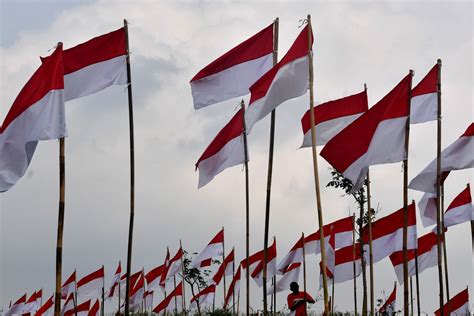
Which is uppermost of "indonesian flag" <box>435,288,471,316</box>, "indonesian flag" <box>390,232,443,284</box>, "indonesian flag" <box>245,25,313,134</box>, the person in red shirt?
"indonesian flag" <box>245,25,313,134</box>

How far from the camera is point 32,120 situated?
17.5 m

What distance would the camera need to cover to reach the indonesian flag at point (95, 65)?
1950 centimetres

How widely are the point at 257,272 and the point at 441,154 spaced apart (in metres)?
17.3

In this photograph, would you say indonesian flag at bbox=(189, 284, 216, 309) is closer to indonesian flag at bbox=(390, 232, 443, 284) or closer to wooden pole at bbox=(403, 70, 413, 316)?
indonesian flag at bbox=(390, 232, 443, 284)

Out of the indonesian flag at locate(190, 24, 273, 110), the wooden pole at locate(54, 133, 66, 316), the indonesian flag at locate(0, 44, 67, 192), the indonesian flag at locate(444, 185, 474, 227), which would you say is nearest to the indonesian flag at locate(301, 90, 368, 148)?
the indonesian flag at locate(190, 24, 273, 110)

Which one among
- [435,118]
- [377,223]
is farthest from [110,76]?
[377,223]

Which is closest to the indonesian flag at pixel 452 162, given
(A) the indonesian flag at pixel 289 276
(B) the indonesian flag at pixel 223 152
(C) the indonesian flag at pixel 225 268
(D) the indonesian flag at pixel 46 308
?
(B) the indonesian flag at pixel 223 152

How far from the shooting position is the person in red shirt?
21266 millimetres

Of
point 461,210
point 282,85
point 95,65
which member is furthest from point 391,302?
point 282,85

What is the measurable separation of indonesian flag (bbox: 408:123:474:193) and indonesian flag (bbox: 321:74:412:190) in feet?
11.3

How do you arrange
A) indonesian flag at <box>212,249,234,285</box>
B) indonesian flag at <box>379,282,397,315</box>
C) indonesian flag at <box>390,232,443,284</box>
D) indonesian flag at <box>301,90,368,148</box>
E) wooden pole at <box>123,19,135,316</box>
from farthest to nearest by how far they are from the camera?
indonesian flag at <box>212,249,234,285</box>, indonesian flag at <box>379,282,397,315</box>, indonesian flag at <box>390,232,443,284</box>, indonesian flag at <box>301,90,368,148</box>, wooden pole at <box>123,19,135,316</box>

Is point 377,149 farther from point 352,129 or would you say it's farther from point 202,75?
point 202,75

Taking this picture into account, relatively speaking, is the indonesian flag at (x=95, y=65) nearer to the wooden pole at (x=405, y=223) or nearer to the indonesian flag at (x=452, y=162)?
the wooden pole at (x=405, y=223)

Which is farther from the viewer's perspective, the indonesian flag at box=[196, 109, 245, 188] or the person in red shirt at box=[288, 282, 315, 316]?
the indonesian flag at box=[196, 109, 245, 188]
